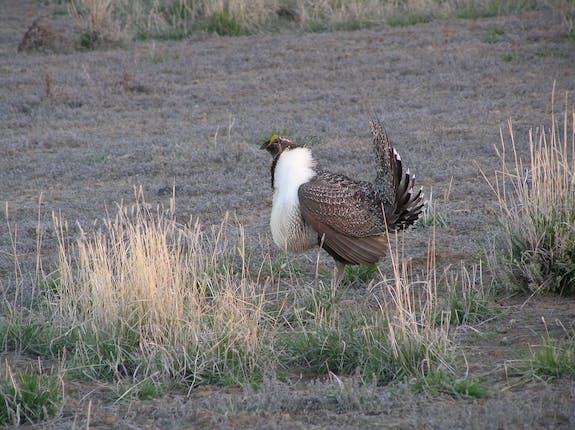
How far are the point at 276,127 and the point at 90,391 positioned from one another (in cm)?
572

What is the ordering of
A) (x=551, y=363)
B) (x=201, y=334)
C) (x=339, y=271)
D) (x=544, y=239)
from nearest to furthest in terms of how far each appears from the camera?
(x=551, y=363) < (x=201, y=334) < (x=544, y=239) < (x=339, y=271)

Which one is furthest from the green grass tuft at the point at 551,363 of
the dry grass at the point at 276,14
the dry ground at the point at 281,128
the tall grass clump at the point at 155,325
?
the dry grass at the point at 276,14

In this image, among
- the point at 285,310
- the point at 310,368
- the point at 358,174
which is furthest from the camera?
the point at 358,174

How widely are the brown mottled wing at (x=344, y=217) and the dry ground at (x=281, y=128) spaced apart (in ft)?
1.88

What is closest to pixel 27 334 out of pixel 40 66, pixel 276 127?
pixel 276 127

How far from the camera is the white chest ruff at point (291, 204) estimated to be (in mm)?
5465

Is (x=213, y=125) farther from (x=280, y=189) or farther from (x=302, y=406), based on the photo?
(x=302, y=406)

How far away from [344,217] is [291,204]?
1.11 feet

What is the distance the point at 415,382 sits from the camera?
3912 millimetres

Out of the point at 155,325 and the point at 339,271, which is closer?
the point at 155,325

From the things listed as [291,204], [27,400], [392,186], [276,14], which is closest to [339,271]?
[291,204]

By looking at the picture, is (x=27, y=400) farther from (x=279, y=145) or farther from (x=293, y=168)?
(x=279, y=145)

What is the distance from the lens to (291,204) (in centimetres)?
546

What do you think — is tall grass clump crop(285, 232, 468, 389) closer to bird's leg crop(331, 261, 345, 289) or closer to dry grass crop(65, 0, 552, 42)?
bird's leg crop(331, 261, 345, 289)
